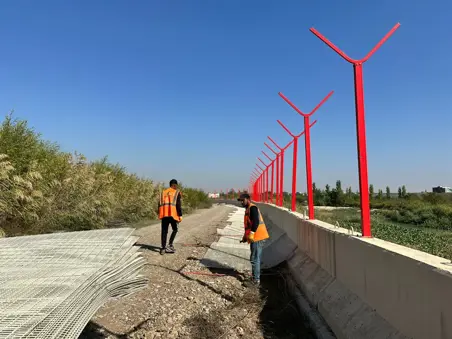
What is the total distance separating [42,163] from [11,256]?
27.9 ft

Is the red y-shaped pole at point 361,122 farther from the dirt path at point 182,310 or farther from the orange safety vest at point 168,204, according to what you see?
the orange safety vest at point 168,204

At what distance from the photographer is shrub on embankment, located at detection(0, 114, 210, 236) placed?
11.2 metres

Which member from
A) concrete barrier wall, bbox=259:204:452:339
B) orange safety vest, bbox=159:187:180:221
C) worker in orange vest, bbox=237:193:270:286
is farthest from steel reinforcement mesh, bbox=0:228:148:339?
orange safety vest, bbox=159:187:180:221

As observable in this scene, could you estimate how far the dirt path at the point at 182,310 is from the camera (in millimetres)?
5797

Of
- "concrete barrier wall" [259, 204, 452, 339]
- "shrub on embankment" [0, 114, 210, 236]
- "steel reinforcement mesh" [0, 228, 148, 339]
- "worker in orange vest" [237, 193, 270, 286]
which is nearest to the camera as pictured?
"concrete barrier wall" [259, 204, 452, 339]

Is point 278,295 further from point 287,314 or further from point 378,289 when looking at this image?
point 378,289

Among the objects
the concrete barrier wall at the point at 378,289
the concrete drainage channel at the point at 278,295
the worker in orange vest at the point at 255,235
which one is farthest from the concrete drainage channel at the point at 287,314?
the worker in orange vest at the point at 255,235

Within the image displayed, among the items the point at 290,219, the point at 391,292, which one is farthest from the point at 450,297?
the point at 290,219

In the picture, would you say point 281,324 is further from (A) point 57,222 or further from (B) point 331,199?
(B) point 331,199

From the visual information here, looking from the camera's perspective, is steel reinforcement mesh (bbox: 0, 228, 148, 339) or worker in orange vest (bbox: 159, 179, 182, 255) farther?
worker in orange vest (bbox: 159, 179, 182, 255)

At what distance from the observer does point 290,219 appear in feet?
40.0

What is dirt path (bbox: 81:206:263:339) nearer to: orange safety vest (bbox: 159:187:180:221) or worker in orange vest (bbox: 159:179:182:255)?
worker in orange vest (bbox: 159:179:182:255)

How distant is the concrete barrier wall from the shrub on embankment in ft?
27.1

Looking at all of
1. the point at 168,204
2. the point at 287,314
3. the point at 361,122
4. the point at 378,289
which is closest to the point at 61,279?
the point at 378,289
